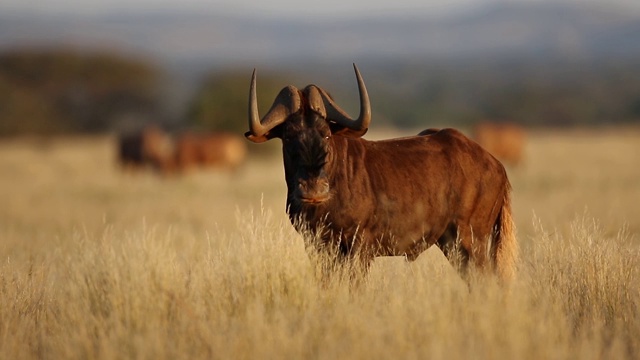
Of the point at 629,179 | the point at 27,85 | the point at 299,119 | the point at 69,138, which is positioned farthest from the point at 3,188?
the point at 27,85

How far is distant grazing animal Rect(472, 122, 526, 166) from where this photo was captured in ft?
94.5

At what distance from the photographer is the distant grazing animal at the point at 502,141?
2880cm

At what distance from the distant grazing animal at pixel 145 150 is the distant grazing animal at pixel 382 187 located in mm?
20106

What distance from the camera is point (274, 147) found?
3675cm

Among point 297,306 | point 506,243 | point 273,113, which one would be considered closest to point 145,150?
point 506,243

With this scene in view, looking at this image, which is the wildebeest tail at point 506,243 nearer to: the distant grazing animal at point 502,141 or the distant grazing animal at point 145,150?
the distant grazing animal at point 145,150

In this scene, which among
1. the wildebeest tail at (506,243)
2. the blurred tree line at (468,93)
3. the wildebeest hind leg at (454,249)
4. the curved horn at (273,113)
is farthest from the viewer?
the blurred tree line at (468,93)

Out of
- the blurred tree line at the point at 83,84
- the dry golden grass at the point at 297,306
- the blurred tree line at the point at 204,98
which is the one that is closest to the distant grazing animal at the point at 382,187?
the dry golden grass at the point at 297,306

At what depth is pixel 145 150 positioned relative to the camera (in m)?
28.1

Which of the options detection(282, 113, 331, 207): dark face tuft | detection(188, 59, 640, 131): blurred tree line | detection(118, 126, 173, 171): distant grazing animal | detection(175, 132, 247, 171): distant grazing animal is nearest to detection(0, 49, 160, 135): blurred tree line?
detection(188, 59, 640, 131): blurred tree line

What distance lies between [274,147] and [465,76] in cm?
12219

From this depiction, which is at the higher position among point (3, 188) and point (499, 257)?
point (499, 257)

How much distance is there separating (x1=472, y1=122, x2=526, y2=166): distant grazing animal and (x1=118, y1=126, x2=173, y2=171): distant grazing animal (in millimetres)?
9751

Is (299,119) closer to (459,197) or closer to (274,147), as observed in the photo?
(459,197)
